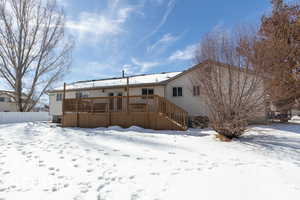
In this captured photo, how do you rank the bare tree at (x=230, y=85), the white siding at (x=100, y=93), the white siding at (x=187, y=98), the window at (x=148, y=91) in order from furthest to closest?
the window at (x=148, y=91)
the white siding at (x=100, y=93)
the white siding at (x=187, y=98)
the bare tree at (x=230, y=85)

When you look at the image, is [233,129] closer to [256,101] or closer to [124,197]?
[256,101]

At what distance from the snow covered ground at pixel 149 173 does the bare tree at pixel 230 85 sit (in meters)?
1.24

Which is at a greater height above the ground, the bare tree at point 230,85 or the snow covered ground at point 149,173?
the bare tree at point 230,85

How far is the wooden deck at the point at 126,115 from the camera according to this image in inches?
347

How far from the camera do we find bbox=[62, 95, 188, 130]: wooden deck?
8820 millimetres

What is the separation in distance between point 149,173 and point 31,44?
19642mm

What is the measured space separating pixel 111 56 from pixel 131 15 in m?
5.90

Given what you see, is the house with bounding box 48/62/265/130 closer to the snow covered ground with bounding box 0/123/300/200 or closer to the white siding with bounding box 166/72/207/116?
the white siding with bounding box 166/72/207/116

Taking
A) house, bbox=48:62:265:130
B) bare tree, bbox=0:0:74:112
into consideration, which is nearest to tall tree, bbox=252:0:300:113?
house, bbox=48:62:265:130

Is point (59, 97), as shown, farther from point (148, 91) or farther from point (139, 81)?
point (148, 91)

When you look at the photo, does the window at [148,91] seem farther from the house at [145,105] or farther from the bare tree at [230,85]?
the bare tree at [230,85]

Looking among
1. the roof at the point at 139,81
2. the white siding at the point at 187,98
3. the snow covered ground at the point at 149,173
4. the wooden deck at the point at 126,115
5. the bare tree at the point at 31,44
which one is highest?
the bare tree at the point at 31,44

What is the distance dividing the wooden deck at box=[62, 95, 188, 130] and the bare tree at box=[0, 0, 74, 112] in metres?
9.83

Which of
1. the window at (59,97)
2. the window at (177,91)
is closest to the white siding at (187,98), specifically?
the window at (177,91)
